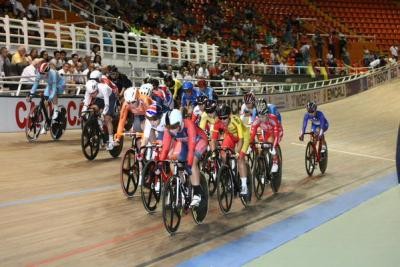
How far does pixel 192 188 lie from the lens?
5.77 metres

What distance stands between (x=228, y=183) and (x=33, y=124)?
5.26 m

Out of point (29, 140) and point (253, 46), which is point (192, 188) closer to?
point (29, 140)

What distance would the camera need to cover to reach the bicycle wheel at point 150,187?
20.1 ft

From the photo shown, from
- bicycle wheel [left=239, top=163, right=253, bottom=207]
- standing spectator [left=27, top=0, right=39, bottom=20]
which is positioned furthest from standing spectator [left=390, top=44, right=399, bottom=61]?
bicycle wheel [left=239, top=163, right=253, bottom=207]

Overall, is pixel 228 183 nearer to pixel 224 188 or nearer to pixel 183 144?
pixel 224 188

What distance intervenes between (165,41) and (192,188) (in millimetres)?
14525

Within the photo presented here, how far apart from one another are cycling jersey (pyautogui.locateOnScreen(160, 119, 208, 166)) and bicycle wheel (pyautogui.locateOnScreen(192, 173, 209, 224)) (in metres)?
0.27

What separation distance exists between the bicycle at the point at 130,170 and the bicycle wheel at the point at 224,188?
1033 mm

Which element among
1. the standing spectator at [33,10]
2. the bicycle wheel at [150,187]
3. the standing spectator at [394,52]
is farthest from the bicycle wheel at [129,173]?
the standing spectator at [394,52]

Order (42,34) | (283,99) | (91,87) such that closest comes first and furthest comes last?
(91,87) < (42,34) < (283,99)

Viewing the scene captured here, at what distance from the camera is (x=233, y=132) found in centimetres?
714

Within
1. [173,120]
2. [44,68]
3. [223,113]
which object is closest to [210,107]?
[223,113]

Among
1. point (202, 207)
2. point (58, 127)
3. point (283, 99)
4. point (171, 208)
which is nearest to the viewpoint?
point (171, 208)

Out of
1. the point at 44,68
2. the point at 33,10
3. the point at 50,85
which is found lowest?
the point at 50,85
